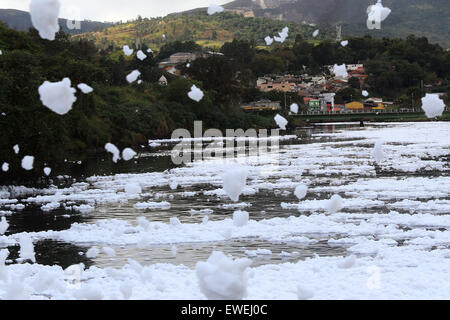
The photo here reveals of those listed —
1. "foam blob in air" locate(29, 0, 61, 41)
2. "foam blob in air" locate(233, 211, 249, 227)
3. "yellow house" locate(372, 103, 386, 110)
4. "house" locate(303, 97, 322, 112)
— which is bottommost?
"foam blob in air" locate(233, 211, 249, 227)

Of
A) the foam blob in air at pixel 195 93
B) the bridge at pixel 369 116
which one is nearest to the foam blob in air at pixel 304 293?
the foam blob in air at pixel 195 93

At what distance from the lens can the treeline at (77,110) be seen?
28.3 meters

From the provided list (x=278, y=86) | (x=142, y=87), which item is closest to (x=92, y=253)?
(x=142, y=87)

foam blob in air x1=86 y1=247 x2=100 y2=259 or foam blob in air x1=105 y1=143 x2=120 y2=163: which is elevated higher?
foam blob in air x1=105 y1=143 x2=120 y2=163

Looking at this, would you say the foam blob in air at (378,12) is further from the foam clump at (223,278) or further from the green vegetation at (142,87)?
the foam clump at (223,278)

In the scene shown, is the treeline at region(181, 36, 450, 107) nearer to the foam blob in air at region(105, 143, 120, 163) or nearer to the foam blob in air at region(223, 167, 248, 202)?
the foam blob in air at region(105, 143, 120, 163)

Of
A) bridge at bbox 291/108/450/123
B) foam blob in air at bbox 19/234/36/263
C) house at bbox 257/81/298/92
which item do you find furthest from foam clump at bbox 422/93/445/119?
house at bbox 257/81/298/92

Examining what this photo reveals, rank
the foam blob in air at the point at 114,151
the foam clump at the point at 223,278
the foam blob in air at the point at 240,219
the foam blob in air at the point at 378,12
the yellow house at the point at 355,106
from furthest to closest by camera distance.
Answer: the yellow house at the point at 355,106, the foam blob in air at the point at 114,151, the foam blob in air at the point at 378,12, the foam blob in air at the point at 240,219, the foam clump at the point at 223,278

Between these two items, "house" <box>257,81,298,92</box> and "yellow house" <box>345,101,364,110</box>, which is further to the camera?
A: "house" <box>257,81,298,92</box>

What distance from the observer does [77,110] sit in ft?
117

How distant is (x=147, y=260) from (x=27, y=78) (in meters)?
16.2

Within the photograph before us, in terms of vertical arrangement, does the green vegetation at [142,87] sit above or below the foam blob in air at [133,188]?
above

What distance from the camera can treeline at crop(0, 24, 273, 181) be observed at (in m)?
28.3
